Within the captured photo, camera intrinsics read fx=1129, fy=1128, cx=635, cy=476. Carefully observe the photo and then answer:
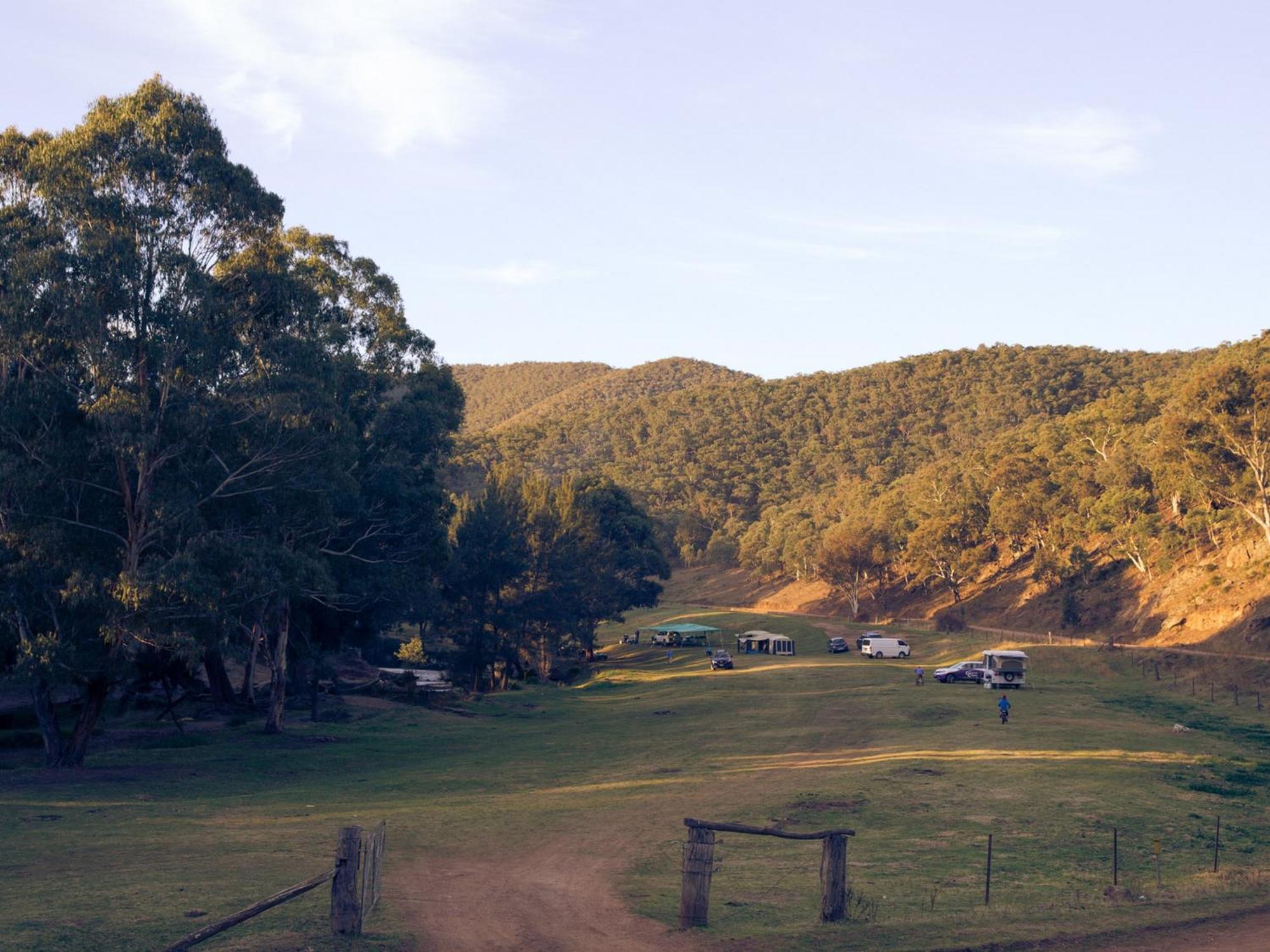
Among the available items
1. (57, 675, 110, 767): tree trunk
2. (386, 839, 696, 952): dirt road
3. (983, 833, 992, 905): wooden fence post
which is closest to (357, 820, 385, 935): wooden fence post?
(386, 839, 696, 952): dirt road

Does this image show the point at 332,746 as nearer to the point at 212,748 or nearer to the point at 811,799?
the point at 212,748

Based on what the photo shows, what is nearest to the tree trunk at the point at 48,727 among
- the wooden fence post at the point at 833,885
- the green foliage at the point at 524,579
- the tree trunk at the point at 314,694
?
the tree trunk at the point at 314,694

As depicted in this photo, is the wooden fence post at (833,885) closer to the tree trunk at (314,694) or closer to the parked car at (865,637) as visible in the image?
the tree trunk at (314,694)

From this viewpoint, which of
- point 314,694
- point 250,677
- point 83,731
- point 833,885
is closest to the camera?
point 833,885

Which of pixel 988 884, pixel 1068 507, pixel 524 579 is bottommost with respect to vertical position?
pixel 988 884

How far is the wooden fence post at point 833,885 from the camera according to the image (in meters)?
16.4

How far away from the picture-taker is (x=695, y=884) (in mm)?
16156

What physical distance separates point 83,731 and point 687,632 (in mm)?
72592

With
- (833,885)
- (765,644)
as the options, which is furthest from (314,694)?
(765,644)

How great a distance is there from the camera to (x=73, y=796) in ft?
101

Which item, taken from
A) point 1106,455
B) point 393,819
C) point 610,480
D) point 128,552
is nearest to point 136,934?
point 393,819

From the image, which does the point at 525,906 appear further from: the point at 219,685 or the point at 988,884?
the point at 219,685

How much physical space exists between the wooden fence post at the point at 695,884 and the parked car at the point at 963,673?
176ft

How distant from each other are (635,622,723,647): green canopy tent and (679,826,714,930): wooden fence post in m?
85.4
